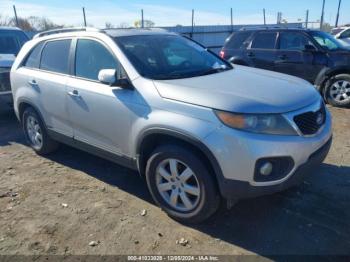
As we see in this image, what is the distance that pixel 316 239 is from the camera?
306 cm

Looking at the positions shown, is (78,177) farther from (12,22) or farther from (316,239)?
(12,22)

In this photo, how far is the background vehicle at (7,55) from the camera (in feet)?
22.6

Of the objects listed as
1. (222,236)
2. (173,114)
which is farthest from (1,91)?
(222,236)

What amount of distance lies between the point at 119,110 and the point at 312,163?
6.29 feet

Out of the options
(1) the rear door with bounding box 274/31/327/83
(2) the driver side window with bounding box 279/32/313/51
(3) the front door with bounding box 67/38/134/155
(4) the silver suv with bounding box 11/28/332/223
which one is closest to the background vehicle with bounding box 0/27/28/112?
(4) the silver suv with bounding box 11/28/332/223

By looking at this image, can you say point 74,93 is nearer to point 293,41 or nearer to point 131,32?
point 131,32

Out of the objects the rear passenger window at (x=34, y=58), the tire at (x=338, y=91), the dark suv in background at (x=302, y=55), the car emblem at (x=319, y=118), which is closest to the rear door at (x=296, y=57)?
the dark suv in background at (x=302, y=55)

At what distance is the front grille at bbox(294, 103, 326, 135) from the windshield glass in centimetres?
743

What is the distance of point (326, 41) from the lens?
26.3 feet

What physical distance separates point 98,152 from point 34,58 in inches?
75.0

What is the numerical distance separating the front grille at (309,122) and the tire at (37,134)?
3.45 meters

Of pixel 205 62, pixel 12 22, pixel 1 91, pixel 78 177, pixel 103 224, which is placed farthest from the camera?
pixel 12 22

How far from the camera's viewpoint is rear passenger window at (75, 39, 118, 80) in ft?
12.4

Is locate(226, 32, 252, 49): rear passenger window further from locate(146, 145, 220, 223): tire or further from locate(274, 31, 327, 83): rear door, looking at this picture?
locate(146, 145, 220, 223): tire
